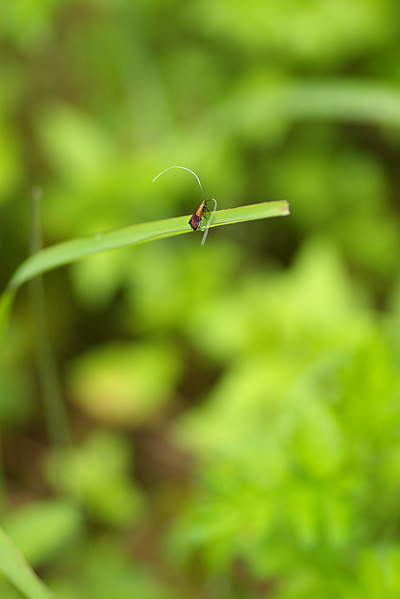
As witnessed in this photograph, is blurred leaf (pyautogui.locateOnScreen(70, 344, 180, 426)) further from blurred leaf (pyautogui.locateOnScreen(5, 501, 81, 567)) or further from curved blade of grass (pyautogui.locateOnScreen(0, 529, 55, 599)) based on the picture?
curved blade of grass (pyautogui.locateOnScreen(0, 529, 55, 599))

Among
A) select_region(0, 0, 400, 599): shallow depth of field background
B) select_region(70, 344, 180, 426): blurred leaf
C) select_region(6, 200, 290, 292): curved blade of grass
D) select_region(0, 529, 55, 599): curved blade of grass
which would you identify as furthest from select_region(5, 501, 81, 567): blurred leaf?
select_region(70, 344, 180, 426): blurred leaf

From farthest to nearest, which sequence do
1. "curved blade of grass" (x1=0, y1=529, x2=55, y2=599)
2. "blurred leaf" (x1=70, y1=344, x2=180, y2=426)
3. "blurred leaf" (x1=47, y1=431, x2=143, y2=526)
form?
1. "blurred leaf" (x1=70, y1=344, x2=180, y2=426)
2. "blurred leaf" (x1=47, y1=431, x2=143, y2=526)
3. "curved blade of grass" (x1=0, y1=529, x2=55, y2=599)

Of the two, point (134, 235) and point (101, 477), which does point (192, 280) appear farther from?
point (134, 235)

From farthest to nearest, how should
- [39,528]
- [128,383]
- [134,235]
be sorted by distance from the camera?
[128,383] → [39,528] → [134,235]

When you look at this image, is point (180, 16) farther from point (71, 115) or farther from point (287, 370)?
point (287, 370)

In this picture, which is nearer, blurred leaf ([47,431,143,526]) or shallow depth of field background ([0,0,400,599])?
shallow depth of field background ([0,0,400,599])

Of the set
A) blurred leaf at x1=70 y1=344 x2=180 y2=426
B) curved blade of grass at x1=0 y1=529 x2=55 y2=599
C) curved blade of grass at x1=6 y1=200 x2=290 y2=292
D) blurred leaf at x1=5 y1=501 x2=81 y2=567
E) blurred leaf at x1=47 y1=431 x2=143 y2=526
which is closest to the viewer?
curved blade of grass at x1=6 y1=200 x2=290 y2=292

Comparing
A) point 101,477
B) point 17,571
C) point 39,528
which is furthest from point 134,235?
point 101,477

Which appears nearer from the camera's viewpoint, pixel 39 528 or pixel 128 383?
pixel 39 528
